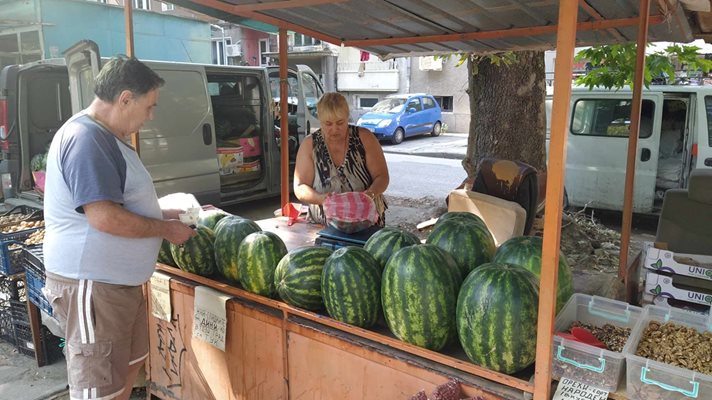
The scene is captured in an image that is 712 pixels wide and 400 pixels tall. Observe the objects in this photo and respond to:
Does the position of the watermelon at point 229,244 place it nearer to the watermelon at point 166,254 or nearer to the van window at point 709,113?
the watermelon at point 166,254

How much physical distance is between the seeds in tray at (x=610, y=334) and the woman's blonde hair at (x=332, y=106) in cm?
202

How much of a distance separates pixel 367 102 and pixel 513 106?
68.0 feet

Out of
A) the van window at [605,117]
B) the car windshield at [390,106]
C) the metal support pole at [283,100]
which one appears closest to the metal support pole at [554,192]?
the metal support pole at [283,100]

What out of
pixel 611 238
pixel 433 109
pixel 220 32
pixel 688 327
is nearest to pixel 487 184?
pixel 688 327

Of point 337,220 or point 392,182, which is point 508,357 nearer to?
point 337,220

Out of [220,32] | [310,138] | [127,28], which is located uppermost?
[220,32]

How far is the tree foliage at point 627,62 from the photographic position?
16.2 ft

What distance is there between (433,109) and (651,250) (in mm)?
18120

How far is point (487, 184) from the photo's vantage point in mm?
4184

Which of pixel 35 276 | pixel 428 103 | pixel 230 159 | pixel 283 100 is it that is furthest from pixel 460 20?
pixel 428 103

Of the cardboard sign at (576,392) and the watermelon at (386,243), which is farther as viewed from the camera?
the watermelon at (386,243)

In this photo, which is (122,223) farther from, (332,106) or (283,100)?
(283,100)

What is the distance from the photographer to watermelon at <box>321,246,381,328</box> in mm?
2027

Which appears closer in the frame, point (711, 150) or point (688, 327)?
point (688, 327)
